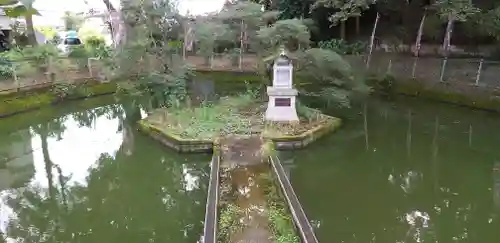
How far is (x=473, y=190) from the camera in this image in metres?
7.02

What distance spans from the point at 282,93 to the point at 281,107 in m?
0.36

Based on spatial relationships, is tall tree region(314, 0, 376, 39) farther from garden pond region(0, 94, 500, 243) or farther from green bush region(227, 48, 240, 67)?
garden pond region(0, 94, 500, 243)

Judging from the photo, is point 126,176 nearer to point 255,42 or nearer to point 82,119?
point 82,119

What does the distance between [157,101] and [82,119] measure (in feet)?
7.88

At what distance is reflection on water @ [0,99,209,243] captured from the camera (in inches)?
232

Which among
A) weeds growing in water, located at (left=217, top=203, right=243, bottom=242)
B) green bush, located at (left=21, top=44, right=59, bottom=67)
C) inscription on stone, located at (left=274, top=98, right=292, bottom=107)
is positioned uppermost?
green bush, located at (left=21, top=44, right=59, bottom=67)

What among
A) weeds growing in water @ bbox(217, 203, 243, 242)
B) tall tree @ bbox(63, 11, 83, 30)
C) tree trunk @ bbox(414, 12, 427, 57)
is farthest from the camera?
tall tree @ bbox(63, 11, 83, 30)

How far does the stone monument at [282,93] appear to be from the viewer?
9461 mm

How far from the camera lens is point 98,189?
24.4 ft

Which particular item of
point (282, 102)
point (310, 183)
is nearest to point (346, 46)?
point (282, 102)

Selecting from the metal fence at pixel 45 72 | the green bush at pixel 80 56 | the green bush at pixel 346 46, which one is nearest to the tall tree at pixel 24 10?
the green bush at pixel 80 56

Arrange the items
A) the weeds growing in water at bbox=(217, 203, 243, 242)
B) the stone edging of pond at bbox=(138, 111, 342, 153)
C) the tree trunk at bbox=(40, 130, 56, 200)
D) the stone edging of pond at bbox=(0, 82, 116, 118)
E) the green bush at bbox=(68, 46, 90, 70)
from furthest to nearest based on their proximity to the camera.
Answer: the green bush at bbox=(68, 46, 90, 70) → the stone edging of pond at bbox=(0, 82, 116, 118) → the stone edging of pond at bbox=(138, 111, 342, 153) → the tree trunk at bbox=(40, 130, 56, 200) → the weeds growing in water at bbox=(217, 203, 243, 242)

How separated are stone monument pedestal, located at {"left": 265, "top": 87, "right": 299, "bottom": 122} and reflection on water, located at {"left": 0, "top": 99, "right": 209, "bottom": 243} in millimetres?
2061

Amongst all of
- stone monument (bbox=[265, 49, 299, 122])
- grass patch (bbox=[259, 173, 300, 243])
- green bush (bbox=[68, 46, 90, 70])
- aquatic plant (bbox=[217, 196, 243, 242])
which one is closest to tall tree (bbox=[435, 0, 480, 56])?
stone monument (bbox=[265, 49, 299, 122])
